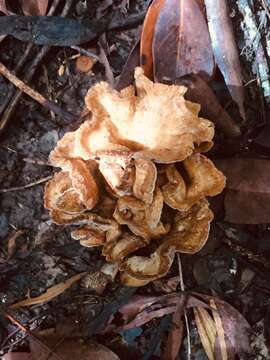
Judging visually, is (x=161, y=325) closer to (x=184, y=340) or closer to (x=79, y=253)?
(x=184, y=340)

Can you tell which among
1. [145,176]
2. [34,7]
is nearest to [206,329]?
[145,176]

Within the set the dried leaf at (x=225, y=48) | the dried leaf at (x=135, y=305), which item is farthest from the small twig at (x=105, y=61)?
the dried leaf at (x=135, y=305)

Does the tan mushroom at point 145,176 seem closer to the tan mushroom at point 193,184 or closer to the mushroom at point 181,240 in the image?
the tan mushroom at point 193,184

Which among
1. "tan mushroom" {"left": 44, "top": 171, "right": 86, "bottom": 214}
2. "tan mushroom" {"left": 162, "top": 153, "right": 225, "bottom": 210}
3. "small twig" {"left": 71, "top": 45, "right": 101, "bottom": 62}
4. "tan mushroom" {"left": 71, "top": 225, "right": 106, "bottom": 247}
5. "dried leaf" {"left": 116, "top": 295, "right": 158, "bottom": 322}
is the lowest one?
"dried leaf" {"left": 116, "top": 295, "right": 158, "bottom": 322}

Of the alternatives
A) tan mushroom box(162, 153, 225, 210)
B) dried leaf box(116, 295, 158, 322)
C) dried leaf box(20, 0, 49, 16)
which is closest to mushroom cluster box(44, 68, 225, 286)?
tan mushroom box(162, 153, 225, 210)

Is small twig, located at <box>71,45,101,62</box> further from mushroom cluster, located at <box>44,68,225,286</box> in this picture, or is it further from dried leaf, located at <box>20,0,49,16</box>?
mushroom cluster, located at <box>44,68,225,286</box>

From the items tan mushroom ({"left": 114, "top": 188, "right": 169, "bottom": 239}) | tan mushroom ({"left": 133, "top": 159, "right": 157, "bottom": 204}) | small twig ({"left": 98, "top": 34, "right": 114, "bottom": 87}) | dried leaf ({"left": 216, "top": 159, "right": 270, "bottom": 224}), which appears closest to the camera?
tan mushroom ({"left": 133, "top": 159, "right": 157, "bottom": 204})
